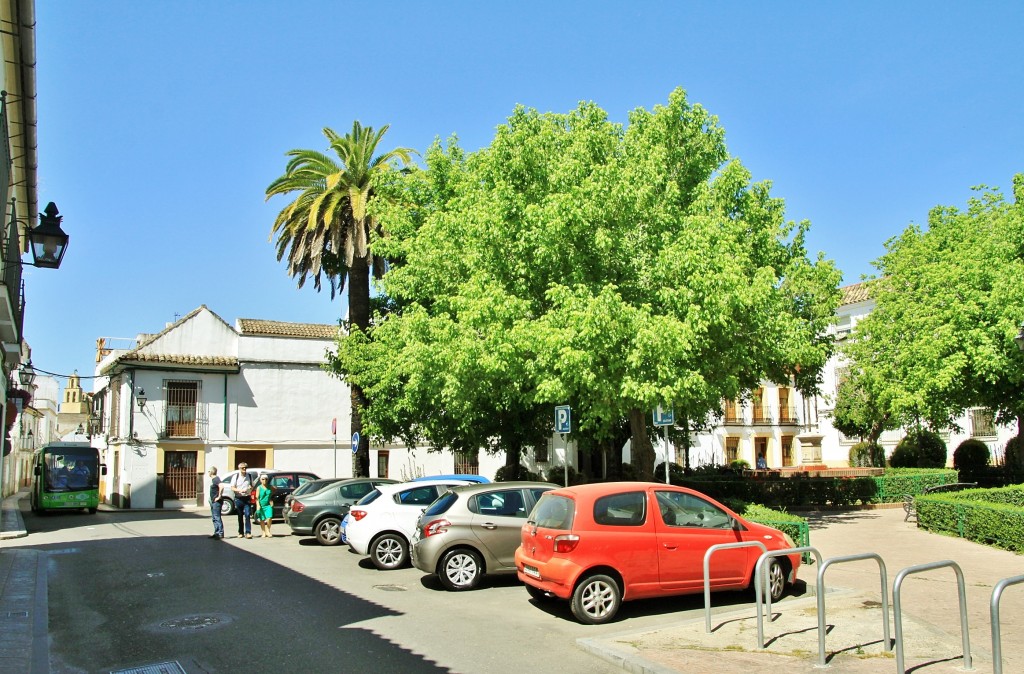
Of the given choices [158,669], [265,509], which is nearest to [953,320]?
[265,509]

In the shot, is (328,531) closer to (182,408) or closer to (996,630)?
(996,630)

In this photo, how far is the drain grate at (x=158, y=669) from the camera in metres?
7.39

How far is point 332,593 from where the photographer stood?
37.0 ft

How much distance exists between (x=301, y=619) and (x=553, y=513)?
10.8ft

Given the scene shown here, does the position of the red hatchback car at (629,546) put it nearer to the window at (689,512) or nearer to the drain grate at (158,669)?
the window at (689,512)

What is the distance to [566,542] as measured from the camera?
908 centimetres

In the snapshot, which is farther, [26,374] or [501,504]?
[26,374]

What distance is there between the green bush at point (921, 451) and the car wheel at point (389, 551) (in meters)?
31.3

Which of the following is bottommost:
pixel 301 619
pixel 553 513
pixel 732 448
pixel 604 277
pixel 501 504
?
pixel 301 619

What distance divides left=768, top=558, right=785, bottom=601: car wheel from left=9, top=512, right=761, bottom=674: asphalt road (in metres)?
0.74

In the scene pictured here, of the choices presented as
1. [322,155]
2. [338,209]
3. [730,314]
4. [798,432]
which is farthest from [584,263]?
[798,432]

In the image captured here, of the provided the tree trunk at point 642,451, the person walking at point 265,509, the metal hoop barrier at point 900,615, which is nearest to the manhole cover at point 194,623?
the metal hoop barrier at point 900,615

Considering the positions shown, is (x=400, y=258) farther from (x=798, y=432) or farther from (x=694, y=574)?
(x=798, y=432)

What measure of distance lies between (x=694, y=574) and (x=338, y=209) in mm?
18409
